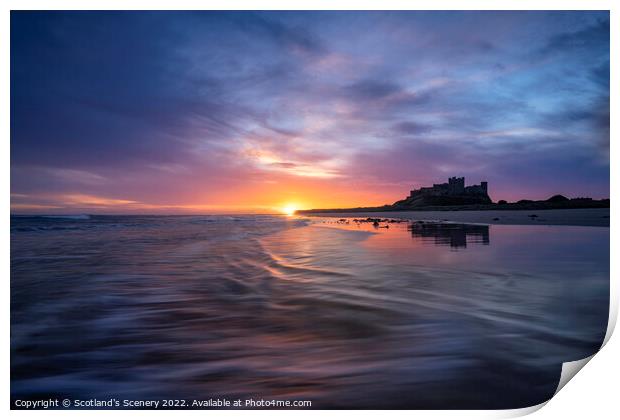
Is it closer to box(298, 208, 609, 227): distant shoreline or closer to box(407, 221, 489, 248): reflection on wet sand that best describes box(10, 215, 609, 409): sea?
box(298, 208, 609, 227): distant shoreline

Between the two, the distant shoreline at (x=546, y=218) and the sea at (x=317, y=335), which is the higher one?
the distant shoreline at (x=546, y=218)

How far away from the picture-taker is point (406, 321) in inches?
141

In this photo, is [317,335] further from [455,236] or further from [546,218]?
[546,218]

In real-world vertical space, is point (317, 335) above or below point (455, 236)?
below

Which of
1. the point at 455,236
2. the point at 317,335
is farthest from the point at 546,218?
the point at 317,335

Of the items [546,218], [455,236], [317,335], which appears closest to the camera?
[317,335]

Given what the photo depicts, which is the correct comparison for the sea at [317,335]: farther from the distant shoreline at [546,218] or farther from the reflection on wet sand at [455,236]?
the reflection on wet sand at [455,236]

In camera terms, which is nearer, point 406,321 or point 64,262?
point 406,321

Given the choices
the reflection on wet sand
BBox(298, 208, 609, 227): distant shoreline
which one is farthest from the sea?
the reflection on wet sand

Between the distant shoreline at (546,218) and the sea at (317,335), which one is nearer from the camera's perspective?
the sea at (317,335)

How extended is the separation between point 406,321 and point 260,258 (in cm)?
542

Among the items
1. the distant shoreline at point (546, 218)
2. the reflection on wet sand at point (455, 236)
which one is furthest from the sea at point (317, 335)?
the reflection on wet sand at point (455, 236)
